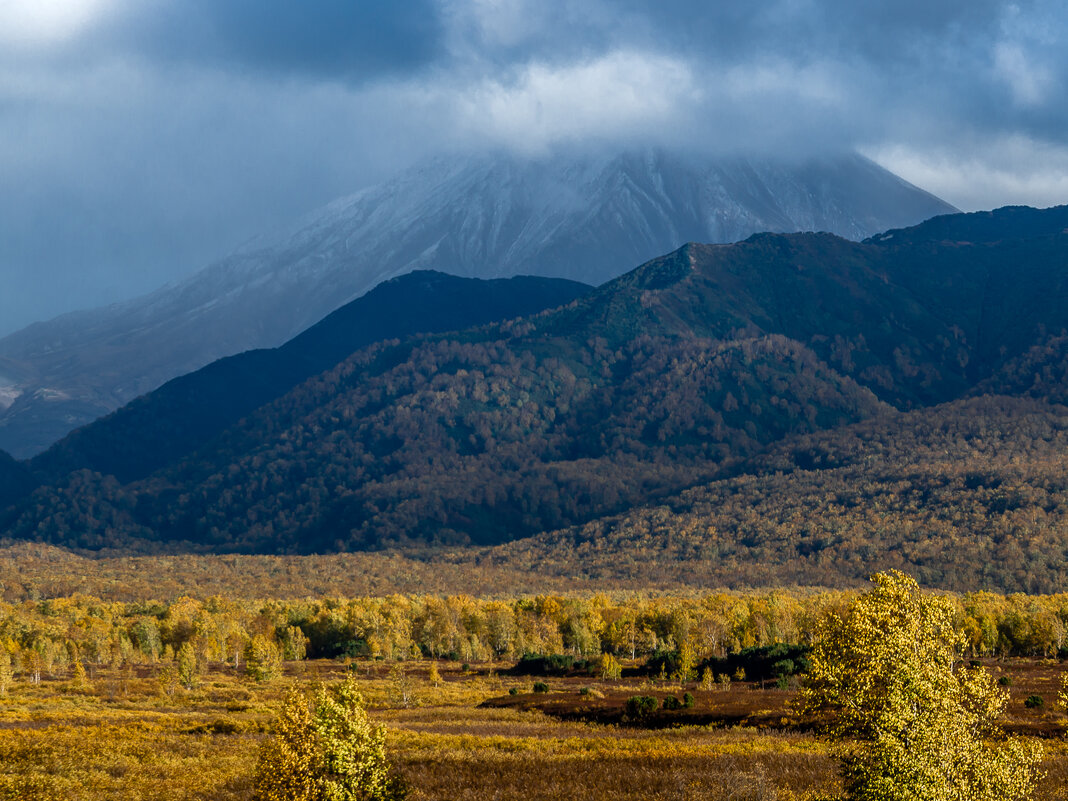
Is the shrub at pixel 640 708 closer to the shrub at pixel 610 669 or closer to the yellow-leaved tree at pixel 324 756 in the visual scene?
the shrub at pixel 610 669

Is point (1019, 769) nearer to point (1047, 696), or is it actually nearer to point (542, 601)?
point (1047, 696)

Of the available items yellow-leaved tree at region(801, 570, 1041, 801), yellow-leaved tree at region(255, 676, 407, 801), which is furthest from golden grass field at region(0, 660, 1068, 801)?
yellow-leaved tree at region(801, 570, 1041, 801)

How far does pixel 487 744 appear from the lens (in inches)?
2648

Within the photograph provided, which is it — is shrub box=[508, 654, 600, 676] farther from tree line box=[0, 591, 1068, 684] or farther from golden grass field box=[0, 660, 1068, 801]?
golden grass field box=[0, 660, 1068, 801]

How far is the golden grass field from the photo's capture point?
5072 centimetres

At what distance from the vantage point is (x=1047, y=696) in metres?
85.8

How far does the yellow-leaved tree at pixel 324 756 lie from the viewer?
115ft

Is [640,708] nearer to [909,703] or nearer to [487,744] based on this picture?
[487,744]

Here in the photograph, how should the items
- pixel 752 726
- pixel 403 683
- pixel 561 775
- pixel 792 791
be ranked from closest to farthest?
pixel 792 791
pixel 561 775
pixel 752 726
pixel 403 683

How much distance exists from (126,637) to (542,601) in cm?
7299

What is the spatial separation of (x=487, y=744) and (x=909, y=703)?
146 ft

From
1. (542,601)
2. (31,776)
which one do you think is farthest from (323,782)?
(542,601)

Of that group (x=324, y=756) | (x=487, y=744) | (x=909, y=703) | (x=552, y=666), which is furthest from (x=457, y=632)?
(x=909, y=703)

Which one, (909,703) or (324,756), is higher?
(909,703)
